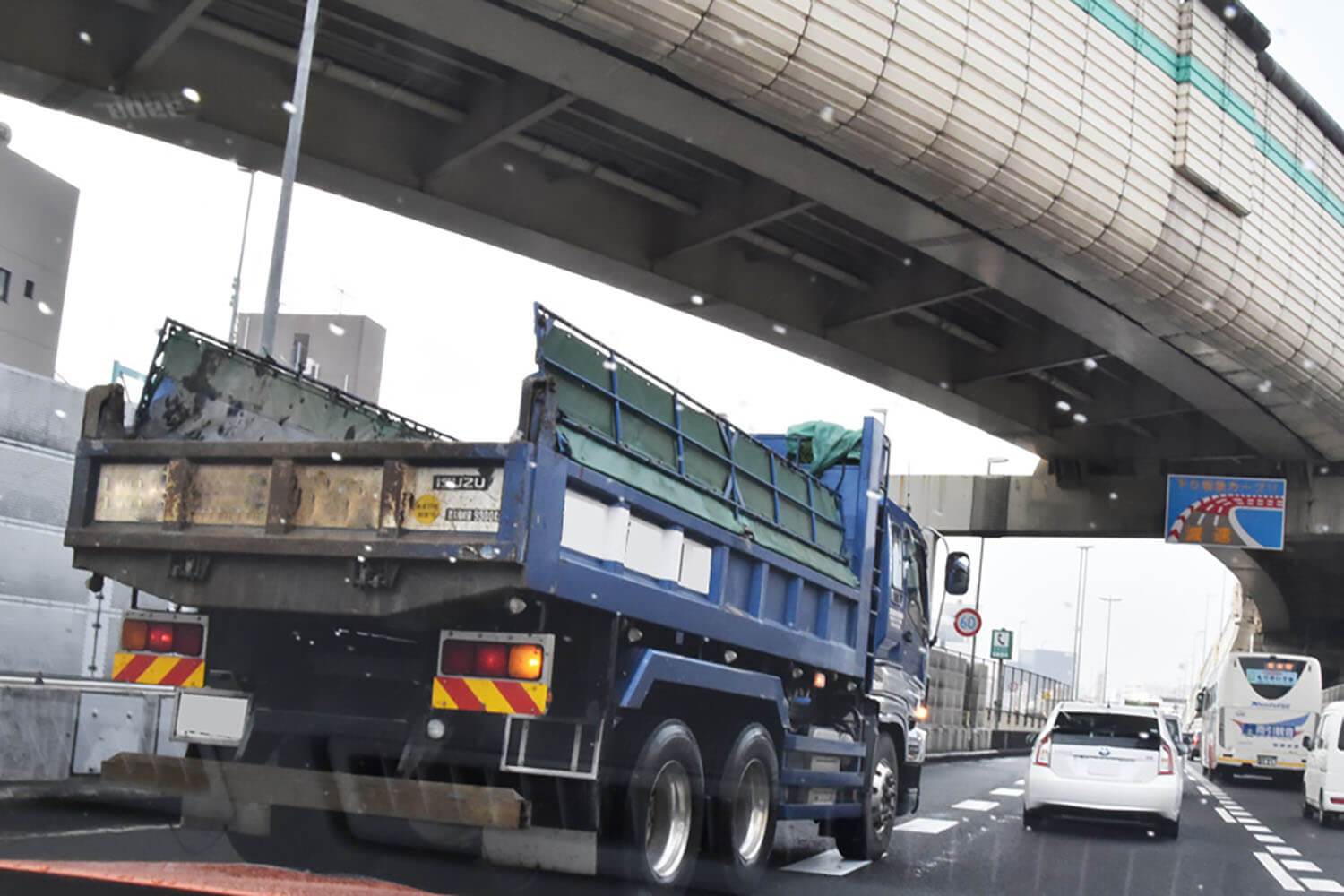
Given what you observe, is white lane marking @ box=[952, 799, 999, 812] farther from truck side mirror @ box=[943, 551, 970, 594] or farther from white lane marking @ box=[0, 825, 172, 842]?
white lane marking @ box=[0, 825, 172, 842]

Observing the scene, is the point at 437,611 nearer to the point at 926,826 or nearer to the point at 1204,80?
the point at 926,826

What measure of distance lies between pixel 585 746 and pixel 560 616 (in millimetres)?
621

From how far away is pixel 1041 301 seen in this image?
19.4 meters

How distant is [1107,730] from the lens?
50.9 ft

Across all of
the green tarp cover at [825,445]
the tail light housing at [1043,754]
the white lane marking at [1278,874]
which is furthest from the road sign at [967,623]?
the green tarp cover at [825,445]

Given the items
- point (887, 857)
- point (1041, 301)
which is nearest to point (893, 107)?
point (1041, 301)

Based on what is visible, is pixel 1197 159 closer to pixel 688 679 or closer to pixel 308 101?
pixel 308 101

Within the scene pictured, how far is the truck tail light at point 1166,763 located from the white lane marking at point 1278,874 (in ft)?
3.98

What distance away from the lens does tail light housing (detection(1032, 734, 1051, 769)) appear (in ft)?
50.5

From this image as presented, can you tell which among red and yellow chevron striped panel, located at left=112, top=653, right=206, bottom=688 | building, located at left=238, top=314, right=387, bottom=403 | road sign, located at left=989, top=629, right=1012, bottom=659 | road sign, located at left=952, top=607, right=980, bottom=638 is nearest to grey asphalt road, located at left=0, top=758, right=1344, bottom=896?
red and yellow chevron striped panel, located at left=112, top=653, right=206, bottom=688

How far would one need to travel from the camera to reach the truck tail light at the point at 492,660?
6.44 meters

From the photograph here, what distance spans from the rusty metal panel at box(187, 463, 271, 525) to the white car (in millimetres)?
10858

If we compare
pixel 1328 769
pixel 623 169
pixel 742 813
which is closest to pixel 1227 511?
pixel 1328 769

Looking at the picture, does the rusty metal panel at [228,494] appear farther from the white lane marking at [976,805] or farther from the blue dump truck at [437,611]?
the white lane marking at [976,805]
